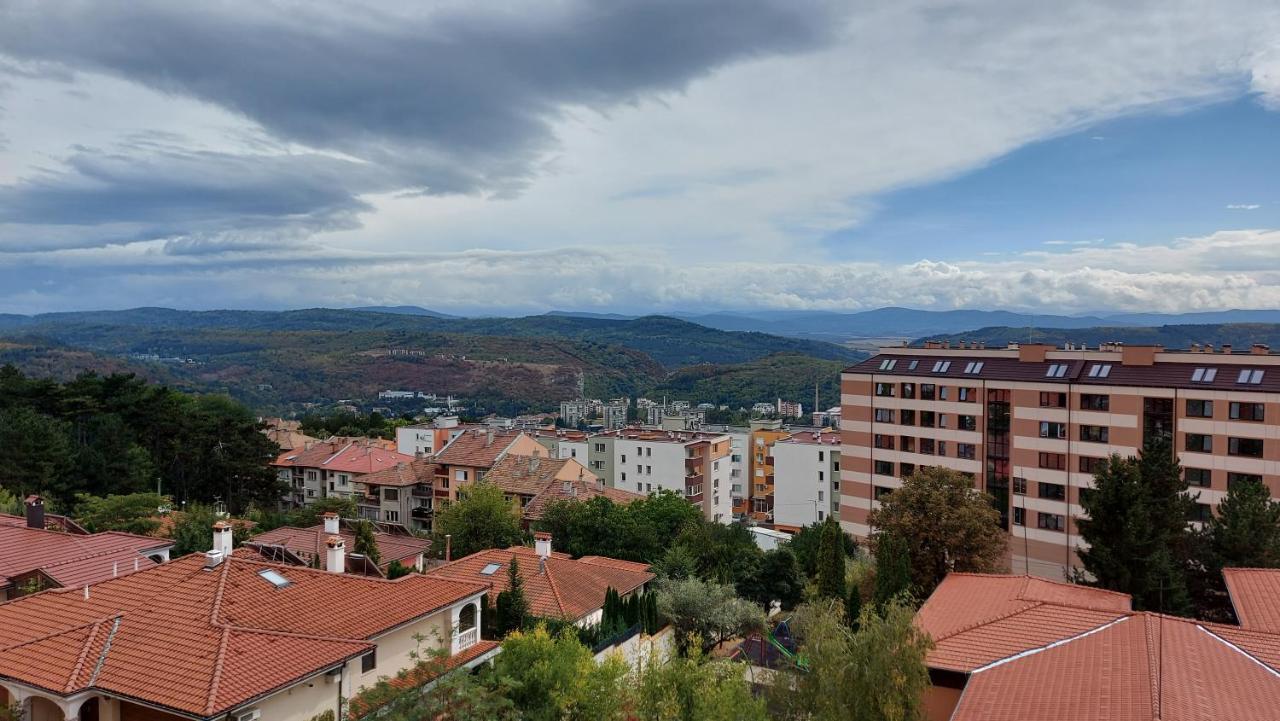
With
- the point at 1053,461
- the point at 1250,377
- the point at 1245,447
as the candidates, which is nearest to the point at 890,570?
the point at 1053,461

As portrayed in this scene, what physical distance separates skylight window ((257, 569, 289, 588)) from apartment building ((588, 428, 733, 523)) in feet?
177

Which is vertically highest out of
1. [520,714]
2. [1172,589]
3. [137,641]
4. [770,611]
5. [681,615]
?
[137,641]

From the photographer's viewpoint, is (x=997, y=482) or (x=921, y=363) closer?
(x=997, y=482)

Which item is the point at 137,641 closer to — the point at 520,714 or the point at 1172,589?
the point at 520,714

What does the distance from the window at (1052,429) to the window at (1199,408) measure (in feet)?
19.7

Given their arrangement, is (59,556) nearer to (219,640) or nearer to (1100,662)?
(219,640)

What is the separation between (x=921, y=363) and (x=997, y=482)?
29.9 feet

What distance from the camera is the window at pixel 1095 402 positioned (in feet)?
145

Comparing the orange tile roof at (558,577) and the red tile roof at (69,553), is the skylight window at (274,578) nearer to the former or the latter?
the red tile roof at (69,553)

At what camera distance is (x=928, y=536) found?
95.5 feet

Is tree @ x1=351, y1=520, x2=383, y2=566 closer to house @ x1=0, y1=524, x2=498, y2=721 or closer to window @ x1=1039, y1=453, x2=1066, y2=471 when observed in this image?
house @ x1=0, y1=524, x2=498, y2=721

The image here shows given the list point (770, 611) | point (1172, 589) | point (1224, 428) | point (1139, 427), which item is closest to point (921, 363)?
point (1139, 427)

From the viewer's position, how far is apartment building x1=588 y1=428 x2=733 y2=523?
2859 inches

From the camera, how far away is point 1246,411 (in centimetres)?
4009
